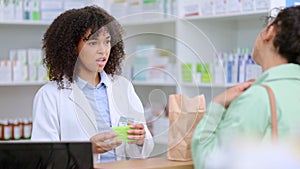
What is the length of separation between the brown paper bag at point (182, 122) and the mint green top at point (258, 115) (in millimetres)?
265

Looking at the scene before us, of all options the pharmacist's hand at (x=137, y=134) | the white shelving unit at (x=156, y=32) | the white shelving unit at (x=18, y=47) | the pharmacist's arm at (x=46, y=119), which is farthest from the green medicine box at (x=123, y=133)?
the white shelving unit at (x=18, y=47)

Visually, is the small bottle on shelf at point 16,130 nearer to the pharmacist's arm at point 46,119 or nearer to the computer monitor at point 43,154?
the pharmacist's arm at point 46,119

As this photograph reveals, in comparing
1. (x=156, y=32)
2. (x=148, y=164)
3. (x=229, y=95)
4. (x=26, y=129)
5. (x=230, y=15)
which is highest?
(x=230, y=15)

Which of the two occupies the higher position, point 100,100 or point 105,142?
point 100,100

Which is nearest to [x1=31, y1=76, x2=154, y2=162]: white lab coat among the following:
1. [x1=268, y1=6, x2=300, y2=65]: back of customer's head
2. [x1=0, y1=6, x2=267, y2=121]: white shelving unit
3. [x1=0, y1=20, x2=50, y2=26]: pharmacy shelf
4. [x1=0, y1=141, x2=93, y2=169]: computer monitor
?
[x1=0, y1=141, x2=93, y2=169]: computer monitor

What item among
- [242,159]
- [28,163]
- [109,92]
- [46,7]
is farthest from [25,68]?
[242,159]

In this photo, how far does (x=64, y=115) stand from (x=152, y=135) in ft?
1.54

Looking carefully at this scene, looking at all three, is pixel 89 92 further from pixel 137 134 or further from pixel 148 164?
pixel 148 164

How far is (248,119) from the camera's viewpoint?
1560 mm

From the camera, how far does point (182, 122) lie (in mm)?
1974

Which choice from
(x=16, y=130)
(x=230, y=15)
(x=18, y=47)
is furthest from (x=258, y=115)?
(x=18, y=47)

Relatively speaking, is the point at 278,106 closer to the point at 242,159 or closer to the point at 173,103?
the point at 242,159

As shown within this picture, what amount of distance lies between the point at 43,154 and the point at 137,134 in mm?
392

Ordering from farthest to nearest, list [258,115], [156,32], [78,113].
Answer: [156,32]
[78,113]
[258,115]
